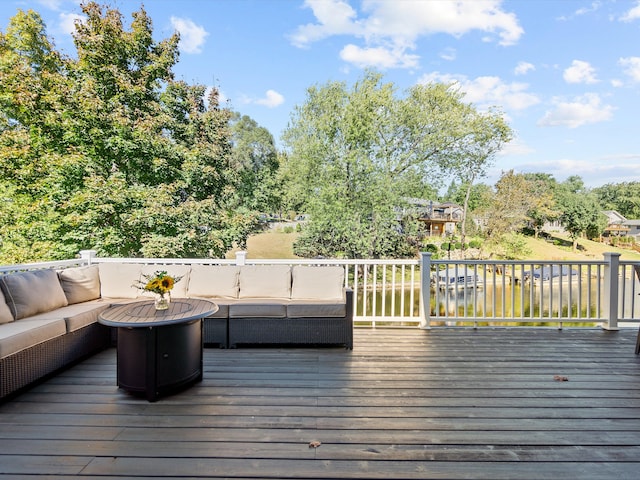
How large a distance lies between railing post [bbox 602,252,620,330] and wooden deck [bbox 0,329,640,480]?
116cm

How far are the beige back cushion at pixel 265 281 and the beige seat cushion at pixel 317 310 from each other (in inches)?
14.5

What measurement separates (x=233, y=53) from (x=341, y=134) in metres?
4.37

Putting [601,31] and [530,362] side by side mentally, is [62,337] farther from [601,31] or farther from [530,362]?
[601,31]

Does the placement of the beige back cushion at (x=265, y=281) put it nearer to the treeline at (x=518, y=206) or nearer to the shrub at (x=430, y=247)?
the shrub at (x=430, y=247)

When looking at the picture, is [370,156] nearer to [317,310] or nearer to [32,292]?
[317,310]

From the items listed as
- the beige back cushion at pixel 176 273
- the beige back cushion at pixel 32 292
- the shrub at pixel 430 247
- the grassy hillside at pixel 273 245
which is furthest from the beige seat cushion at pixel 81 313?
the shrub at pixel 430 247

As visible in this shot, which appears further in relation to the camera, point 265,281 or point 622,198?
point 622,198

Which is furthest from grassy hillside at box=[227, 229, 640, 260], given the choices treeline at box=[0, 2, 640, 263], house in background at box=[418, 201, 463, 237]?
house in background at box=[418, 201, 463, 237]

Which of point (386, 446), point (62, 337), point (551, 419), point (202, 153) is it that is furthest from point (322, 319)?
A: point (202, 153)

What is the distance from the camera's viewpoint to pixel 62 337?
10.1 ft

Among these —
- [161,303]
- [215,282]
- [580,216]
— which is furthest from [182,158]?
[580,216]

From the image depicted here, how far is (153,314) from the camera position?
273 cm

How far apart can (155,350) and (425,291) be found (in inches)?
125

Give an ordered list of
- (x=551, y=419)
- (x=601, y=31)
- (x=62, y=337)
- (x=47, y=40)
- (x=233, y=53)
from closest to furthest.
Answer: (x=551, y=419), (x=62, y=337), (x=601, y=31), (x=47, y=40), (x=233, y=53)
